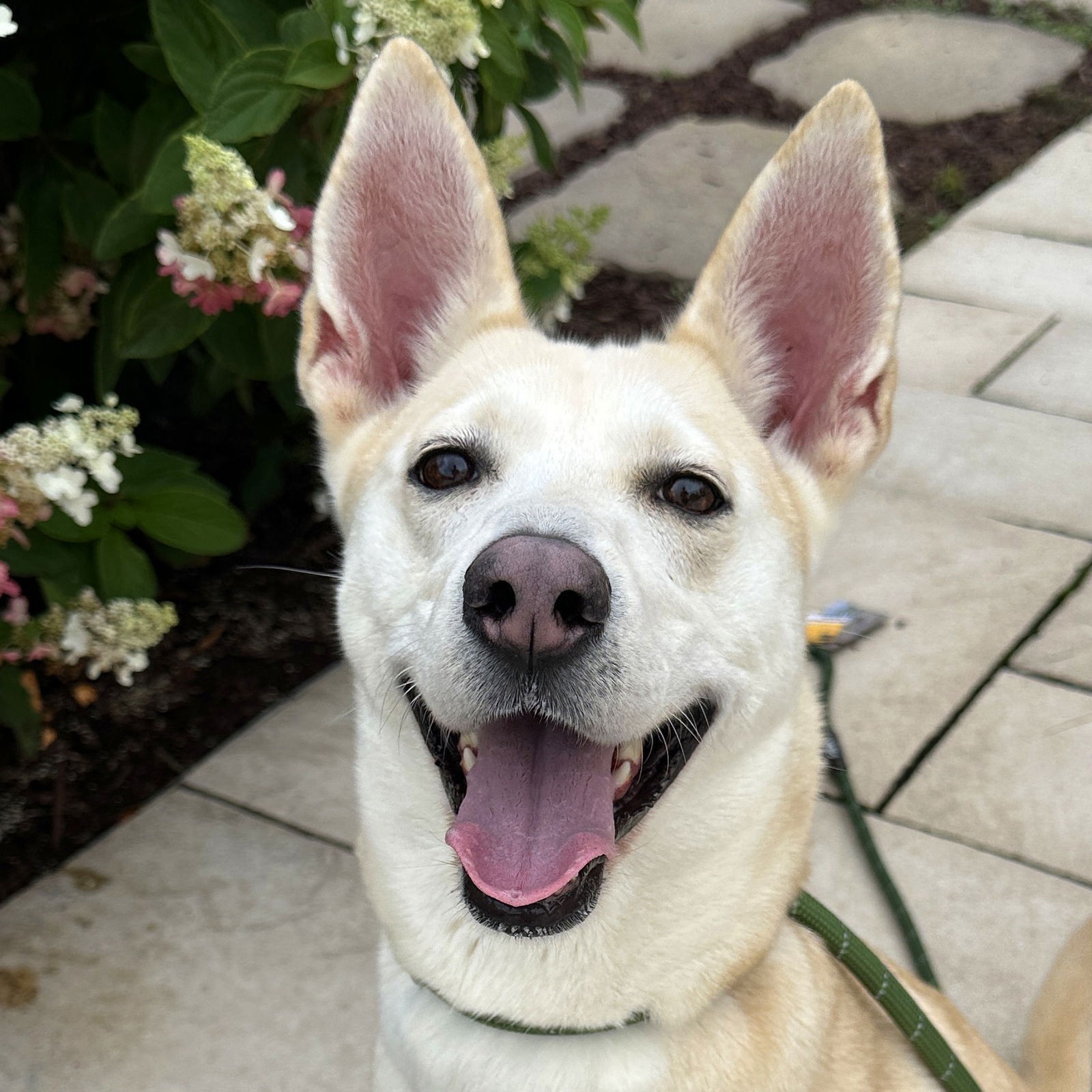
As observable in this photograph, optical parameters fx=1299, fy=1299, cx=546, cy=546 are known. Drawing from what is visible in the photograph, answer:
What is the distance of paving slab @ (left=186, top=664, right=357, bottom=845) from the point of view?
3246 mm

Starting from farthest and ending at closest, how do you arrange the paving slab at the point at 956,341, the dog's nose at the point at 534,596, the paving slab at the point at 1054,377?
1. the paving slab at the point at 956,341
2. the paving slab at the point at 1054,377
3. the dog's nose at the point at 534,596

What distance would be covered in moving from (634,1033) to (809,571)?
0.75m

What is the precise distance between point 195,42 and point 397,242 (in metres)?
0.71

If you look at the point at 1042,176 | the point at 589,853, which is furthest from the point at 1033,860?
the point at 1042,176

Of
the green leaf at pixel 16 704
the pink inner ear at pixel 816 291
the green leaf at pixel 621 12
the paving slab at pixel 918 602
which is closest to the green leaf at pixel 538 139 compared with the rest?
the green leaf at pixel 621 12

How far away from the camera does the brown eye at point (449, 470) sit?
196 centimetres

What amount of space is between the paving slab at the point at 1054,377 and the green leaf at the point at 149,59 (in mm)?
3239

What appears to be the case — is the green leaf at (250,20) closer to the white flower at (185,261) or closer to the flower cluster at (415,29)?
the flower cluster at (415,29)

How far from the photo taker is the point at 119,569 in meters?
2.63

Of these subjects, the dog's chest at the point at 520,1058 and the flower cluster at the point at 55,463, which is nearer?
the dog's chest at the point at 520,1058

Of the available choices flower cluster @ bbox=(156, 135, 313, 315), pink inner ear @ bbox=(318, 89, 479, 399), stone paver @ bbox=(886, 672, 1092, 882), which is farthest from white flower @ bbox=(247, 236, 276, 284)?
stone paver @ bbox=(886, 672, 1092, 882)

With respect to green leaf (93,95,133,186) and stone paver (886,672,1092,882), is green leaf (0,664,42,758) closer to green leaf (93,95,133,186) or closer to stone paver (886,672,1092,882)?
green leaf (93,95,133,186)

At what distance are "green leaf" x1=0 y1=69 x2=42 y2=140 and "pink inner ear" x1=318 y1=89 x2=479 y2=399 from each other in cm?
97

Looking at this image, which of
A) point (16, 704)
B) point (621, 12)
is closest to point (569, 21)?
point (621, 12)
